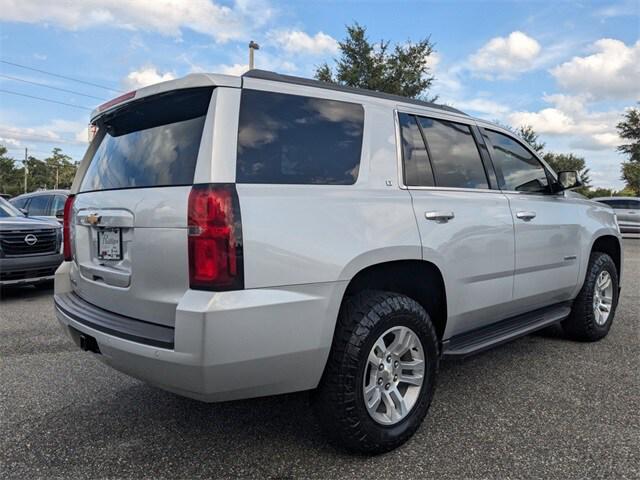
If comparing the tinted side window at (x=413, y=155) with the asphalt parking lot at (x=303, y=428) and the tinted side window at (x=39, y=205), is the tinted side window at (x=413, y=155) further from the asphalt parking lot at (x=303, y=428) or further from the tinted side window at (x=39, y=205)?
the tinted side window at (x=39, y=205)

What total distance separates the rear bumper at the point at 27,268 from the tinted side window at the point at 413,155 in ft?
18.9

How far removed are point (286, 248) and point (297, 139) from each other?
58 cm

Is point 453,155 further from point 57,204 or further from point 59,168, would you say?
point 59,168

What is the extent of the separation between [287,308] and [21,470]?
5.10ft

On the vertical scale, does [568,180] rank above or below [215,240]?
above

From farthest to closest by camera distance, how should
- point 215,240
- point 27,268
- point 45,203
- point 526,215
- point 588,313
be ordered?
point 45,203, point 27,268, point 588,313, point 526,215, point 215,240

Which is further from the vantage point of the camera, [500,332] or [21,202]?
[21,202]

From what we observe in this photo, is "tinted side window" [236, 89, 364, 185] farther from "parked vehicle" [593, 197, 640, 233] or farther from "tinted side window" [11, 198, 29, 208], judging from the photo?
"parked vehicle" [593, 197, 640, 233]

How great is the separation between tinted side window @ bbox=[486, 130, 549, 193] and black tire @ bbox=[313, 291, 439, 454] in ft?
5.32

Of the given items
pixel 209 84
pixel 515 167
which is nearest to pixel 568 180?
pixel 515 167

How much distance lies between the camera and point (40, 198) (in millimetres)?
9758

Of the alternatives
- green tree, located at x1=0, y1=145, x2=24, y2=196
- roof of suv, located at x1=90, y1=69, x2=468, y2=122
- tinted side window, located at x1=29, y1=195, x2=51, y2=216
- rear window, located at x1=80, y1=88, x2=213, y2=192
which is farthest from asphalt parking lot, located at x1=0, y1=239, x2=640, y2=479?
green tree, located at x1=0, y1=145, x2=24, y2=196

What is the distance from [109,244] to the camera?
8.18 feet

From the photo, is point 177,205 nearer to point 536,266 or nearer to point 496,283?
point 496,283
